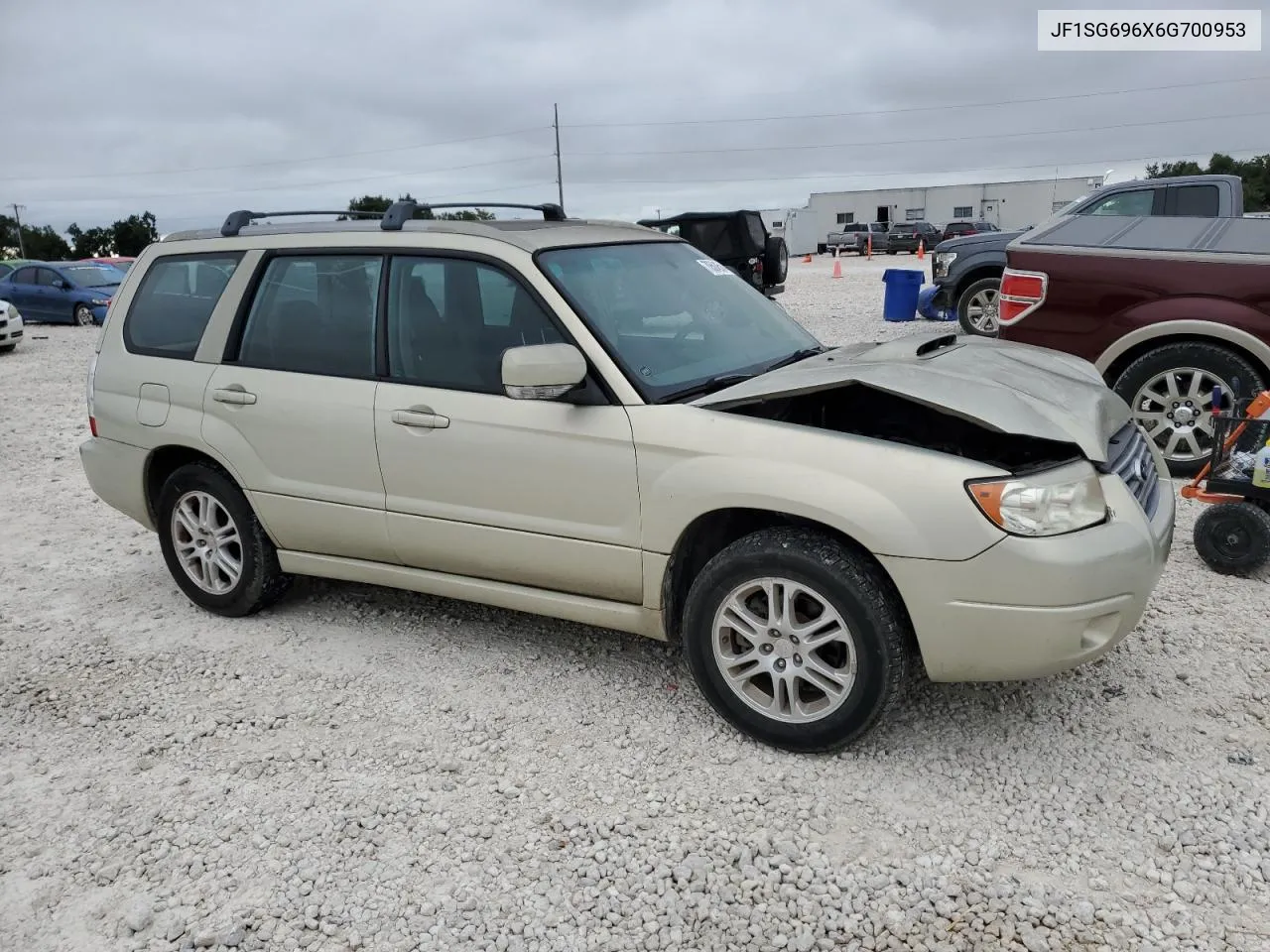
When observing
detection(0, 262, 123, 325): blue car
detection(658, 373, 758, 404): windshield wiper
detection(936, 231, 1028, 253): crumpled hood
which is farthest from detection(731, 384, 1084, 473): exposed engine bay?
detection(0, 262, 123, 325): blue car

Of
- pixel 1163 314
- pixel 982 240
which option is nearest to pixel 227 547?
pixel 1163 314

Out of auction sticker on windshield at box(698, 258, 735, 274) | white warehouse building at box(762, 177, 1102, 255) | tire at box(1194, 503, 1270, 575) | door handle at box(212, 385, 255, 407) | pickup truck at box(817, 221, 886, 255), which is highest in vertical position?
white warehouse building at box(762, 177, 1102, 255)

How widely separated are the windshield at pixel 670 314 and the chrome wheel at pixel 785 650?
80cm

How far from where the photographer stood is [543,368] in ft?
10.9

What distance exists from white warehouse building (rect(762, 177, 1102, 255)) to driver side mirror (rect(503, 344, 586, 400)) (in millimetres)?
55322

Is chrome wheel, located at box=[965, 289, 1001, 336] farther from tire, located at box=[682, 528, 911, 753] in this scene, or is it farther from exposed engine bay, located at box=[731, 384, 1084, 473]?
tire, located at box=[682, 528, 911, 753]

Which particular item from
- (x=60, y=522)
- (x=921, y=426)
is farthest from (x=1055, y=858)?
(x=60, y=522)

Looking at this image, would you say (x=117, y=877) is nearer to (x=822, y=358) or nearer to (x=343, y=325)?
(x=343, y=325)

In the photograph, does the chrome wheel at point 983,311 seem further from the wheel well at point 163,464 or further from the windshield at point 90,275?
the windshield at point 90,275

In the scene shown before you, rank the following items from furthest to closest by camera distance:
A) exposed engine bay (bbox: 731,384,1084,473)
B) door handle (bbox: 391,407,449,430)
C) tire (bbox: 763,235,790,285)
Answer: tire (bbox: 763,235,790,285)
door handle (bbox: 391,407,449,430)
exposed engine bay (bbox: 731,384,1084,473)

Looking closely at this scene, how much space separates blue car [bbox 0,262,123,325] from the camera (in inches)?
825

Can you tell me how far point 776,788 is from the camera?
3.21m

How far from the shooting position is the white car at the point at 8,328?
17.1m

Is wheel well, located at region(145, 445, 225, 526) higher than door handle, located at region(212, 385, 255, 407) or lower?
lower
